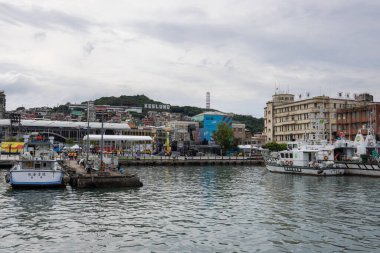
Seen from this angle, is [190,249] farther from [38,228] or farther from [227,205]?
[227,205]


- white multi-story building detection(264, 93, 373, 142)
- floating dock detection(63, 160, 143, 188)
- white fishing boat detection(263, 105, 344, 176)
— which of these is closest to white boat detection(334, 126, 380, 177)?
white fishing boat detection(263, 105, 344, 176)

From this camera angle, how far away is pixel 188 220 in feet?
85.6

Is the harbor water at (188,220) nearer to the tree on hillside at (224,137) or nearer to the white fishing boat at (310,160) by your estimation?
the white fishing boat at (310,160)

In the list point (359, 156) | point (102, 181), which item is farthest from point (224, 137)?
point (102, 181)

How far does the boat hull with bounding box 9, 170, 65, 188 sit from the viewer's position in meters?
41.2

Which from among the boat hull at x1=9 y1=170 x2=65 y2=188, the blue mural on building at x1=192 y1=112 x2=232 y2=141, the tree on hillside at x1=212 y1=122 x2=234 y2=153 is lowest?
the boat hull at x1=9 y1=170 x2=65 y2=188

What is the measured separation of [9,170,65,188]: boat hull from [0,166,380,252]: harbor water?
115 centimetres

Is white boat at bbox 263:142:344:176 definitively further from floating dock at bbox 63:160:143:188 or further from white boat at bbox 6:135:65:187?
white boat at bbox 6:135:65:187

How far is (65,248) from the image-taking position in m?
19.3

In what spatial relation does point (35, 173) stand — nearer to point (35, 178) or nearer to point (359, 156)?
point (35, 178)

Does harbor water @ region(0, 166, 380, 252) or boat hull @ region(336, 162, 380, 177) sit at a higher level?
boat hull @ region(336, 162, 380, 177)

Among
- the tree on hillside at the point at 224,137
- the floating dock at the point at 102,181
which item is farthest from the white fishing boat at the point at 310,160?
the tree on hillside at the point at 224,137

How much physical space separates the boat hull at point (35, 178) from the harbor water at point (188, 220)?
3.77ft

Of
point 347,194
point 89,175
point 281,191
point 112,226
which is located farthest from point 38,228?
point 347,194
